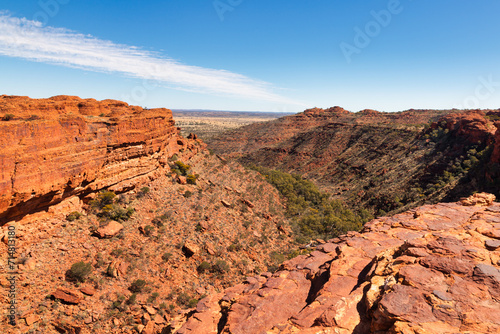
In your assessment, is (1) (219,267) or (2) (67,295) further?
(1) (219,267)

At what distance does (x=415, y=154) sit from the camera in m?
49.7

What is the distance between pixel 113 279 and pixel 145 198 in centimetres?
826

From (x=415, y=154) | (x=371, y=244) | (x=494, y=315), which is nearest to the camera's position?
(x=494, y=315)

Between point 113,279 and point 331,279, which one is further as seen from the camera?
point 113,279

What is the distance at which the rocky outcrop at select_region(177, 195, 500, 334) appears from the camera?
5387 mm

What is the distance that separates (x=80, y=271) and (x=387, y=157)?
5872 cm

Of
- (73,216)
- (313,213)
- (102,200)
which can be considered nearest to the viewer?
(73,216)

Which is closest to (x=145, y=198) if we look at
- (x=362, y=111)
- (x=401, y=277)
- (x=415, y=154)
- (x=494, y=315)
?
Answer: (x=401, y=277)

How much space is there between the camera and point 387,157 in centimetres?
5472

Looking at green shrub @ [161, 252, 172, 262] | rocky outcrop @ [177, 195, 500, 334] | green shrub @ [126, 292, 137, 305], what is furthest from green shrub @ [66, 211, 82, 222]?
rocky outcrop @ [177, 195, 500, 334]

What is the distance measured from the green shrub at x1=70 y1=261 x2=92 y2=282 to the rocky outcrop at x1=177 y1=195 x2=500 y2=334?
820cm

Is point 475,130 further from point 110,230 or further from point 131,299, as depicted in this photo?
point 110,230

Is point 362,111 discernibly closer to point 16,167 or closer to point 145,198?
point 145,198

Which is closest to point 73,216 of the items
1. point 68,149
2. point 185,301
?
point 68,149
